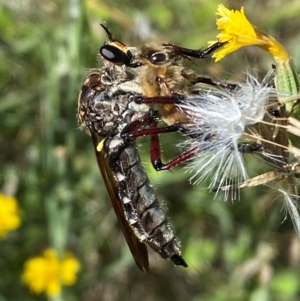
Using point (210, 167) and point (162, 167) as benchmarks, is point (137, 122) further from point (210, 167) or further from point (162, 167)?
point (210, 167)

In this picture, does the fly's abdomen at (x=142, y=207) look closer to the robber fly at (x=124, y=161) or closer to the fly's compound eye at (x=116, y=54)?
the robber fly at (x=124, y=161)

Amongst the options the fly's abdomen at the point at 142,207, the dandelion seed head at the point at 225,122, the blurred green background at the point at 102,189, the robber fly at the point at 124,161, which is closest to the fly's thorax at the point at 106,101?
the robber fly at the point at 124,161

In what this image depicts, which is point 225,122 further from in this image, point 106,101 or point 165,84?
point 106,101

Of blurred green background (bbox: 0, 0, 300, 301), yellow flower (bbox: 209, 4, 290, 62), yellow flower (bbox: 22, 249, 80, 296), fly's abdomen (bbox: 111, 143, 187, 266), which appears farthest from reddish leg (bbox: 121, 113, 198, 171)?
yellow flower (bbox: 22, 249, 80, 296)

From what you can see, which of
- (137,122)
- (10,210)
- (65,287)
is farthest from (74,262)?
(137,122)

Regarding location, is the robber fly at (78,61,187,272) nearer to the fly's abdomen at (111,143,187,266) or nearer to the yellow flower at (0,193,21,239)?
the fly's abdomen at (111,143,187,266)

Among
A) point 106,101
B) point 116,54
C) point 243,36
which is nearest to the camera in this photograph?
point 243,36

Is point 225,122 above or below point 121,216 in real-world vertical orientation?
above

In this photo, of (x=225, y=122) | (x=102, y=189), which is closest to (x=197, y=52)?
(x=225, y=122)
